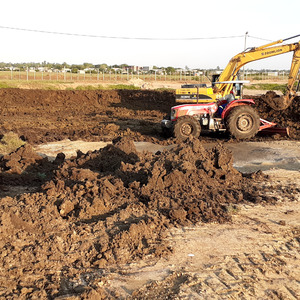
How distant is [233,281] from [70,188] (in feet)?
13.3

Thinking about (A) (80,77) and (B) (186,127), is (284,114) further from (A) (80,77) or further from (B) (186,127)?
(A) (80,77)

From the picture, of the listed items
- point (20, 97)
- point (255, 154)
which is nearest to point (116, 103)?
point (20, 97)

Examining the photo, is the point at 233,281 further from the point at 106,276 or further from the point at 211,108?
the point at 211,108

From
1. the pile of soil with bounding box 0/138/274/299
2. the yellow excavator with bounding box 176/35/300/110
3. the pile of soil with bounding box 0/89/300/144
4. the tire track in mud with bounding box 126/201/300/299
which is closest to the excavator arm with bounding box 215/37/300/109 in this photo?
the yellow excavator with bounding box 176/35/300/110

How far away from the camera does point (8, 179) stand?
9688mm

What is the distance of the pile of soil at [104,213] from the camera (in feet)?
17.6

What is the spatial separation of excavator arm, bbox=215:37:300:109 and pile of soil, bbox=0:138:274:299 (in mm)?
7696

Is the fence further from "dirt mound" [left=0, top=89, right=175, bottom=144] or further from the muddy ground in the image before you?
the muddy ground

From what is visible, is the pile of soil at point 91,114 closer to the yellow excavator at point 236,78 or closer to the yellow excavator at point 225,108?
the yellow excavator at point 225,108

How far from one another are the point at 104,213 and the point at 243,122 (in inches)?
353

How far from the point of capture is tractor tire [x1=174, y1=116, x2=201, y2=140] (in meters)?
14.9

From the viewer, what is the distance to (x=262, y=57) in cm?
1642

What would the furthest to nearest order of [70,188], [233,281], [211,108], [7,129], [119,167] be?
[7,129], [211,108], [119,167], [70,188], [233,281]

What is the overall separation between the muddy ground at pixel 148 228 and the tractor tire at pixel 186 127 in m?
4.39
